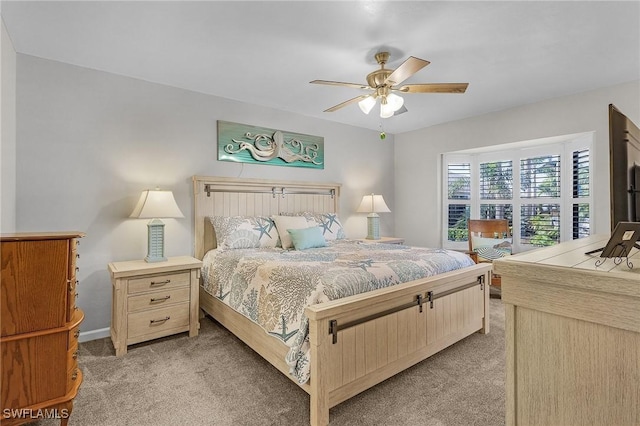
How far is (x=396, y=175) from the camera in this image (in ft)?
17.5

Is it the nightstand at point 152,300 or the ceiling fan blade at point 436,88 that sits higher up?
the ceiling fan blade at point 436,88

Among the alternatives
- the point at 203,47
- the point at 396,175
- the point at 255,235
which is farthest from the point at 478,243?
the point at 203,47

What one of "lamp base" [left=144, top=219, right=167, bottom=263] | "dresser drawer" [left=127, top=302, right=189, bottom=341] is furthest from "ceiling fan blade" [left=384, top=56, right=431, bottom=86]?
"dresser drawer" [left=127, top=302, right=189, bottom=341]

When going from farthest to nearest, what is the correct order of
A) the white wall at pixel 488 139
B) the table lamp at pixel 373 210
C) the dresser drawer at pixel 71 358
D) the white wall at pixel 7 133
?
the table lamp at pixel 373 210, the white wall at pixel 488 139, the white wall at pixel 7 133, the dresser drawer at pixel 71 358

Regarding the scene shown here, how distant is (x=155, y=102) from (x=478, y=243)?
4160mm

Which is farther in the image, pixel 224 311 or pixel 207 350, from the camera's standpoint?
pixel 224 311

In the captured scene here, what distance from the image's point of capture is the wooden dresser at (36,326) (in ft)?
4.75

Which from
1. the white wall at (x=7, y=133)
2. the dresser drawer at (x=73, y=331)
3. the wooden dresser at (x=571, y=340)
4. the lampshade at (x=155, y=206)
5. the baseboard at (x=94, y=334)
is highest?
the white wall at (x=7, y=133)

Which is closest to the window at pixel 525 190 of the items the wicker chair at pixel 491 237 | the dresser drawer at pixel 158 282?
the wicker chair at pixel 491 237

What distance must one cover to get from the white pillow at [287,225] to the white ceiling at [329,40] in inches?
54.7

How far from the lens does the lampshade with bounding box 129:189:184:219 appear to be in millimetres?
2729

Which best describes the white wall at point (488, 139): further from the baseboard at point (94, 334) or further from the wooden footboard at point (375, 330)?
the baseboard at point (94, 334)

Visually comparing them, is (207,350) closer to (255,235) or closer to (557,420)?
(255,235)

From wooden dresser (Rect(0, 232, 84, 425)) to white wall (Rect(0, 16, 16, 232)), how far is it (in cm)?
97
